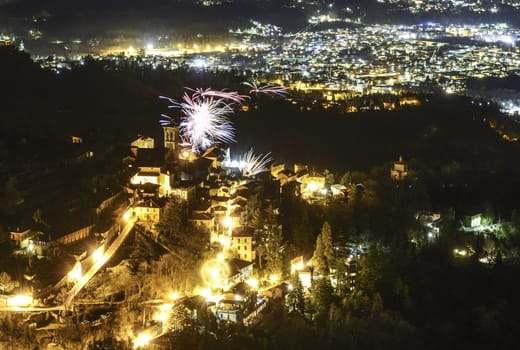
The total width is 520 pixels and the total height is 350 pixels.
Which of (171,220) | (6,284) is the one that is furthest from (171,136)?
(6,284)

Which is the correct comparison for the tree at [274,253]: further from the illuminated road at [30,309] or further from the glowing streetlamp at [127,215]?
the illuminated road at [30,309]

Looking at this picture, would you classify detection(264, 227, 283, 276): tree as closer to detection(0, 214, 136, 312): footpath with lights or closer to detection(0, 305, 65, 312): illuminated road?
detection(0, 214, 136, 312): footpath with lights

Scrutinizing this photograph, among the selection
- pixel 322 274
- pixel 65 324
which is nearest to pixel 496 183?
pixel 322 274

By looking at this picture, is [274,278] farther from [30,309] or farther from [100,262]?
[30,309]

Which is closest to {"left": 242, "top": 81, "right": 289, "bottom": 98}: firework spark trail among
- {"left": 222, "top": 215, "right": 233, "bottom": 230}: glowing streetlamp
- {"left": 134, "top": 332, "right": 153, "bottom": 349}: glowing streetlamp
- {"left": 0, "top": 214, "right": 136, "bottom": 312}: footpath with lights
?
{"left": 222, "top": 215, "right": 233, "bottom": 230}: glowing streetlamp

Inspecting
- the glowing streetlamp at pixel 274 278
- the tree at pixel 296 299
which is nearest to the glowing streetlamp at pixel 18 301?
the tree at pixel 296 299

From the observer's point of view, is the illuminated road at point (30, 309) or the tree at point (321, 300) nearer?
the illuminated road at point (30, 309)
